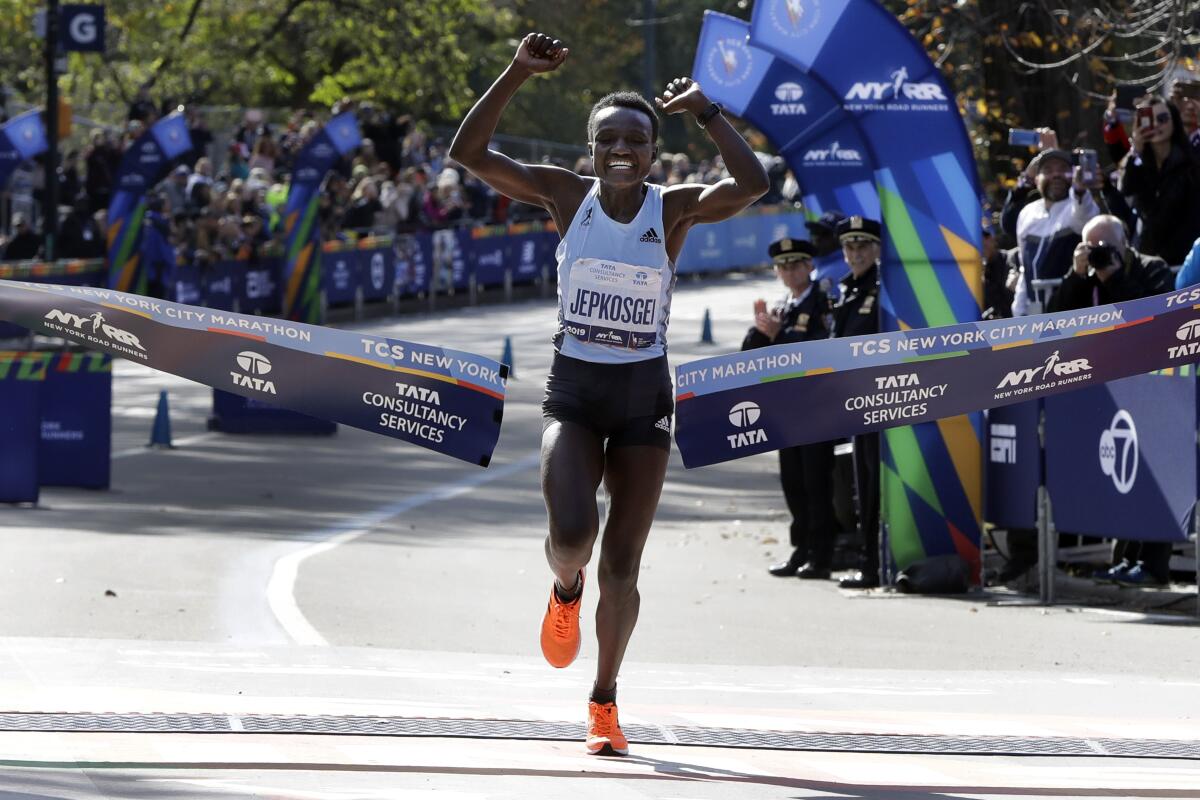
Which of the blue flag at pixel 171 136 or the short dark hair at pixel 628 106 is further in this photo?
the blue flag at pixel 171 136

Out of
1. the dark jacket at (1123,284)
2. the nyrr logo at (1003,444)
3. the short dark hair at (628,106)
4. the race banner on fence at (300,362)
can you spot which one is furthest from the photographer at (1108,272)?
the short dark hair at (628,106)

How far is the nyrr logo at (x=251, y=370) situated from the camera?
314 inches

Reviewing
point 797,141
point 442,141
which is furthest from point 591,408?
point 442,141

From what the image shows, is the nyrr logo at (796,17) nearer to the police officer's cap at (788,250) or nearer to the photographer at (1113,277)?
the police officer's cap at (788,250)

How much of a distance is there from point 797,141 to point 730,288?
22.2 meters

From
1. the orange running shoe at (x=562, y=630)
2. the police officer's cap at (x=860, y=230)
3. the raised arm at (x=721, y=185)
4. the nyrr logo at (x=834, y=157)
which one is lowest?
the orange running shoe at (x=562, y=630)

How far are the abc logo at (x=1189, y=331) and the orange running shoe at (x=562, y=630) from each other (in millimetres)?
2851

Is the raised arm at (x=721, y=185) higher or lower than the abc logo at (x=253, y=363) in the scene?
higher

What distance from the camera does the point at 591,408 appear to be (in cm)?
686

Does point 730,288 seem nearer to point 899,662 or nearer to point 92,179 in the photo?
point 92,179

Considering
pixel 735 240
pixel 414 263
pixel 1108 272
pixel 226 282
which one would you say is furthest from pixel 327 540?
pixel 735 240

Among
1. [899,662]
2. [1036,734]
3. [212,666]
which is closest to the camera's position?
[1036,734]

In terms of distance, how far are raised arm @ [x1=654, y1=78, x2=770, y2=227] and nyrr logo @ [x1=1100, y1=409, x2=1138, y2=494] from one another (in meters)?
4.76

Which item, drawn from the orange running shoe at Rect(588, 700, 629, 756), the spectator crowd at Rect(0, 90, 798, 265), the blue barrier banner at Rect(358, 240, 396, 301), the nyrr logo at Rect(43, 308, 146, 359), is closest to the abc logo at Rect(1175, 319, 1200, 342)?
the orange running shoe at Rect(588, 700, 629, 756)
